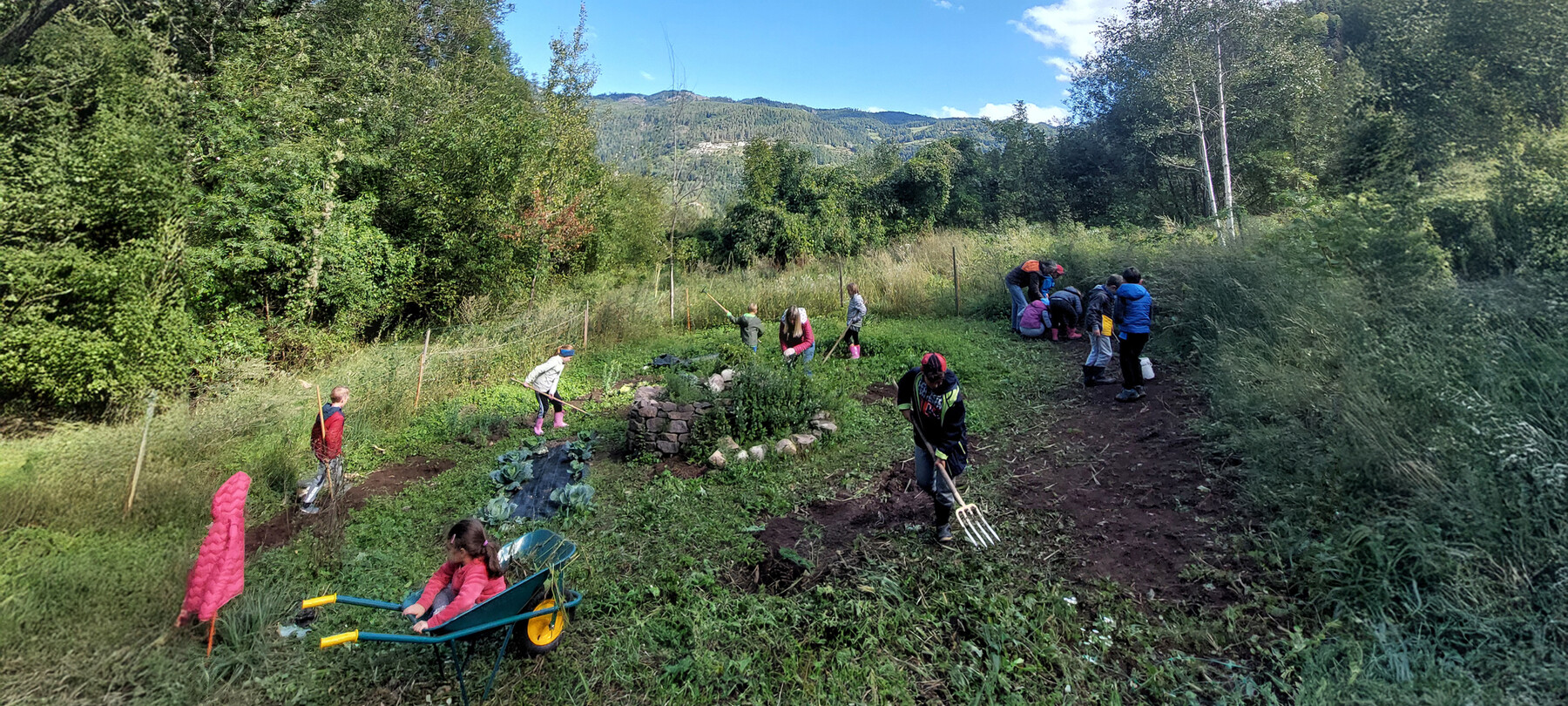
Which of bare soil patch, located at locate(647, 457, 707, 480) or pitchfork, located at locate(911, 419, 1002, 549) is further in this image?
bare soil patch, located at locate(647, 457, 707, 480)

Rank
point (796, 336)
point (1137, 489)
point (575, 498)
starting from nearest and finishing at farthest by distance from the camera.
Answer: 1. point (1137, 489)
2. point (575, 498)
3. point (796, 336)

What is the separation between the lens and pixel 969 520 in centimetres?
487

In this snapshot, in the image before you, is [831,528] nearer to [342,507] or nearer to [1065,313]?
[342,507]

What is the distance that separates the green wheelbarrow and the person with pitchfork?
2.64 metres

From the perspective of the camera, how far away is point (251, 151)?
1050 cm

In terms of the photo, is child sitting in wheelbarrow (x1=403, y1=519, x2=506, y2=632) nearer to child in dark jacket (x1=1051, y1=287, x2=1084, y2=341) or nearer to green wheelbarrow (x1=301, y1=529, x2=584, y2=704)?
green wheelbarrow (x1=301, y1=529, x2=584, y2=704)

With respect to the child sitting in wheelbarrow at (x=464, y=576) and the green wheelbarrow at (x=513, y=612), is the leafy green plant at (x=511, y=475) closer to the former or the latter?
the green wheelbarrow at (x=513, y=612)

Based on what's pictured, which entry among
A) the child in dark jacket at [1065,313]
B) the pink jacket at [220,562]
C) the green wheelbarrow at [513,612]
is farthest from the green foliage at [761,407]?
the child in dark jacket at [1065,313]

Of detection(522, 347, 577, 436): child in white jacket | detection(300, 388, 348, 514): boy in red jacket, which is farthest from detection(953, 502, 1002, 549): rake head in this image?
detection(300, 388, 348, 514): boy in red jacket

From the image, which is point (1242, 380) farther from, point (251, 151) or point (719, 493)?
point (251, 151)

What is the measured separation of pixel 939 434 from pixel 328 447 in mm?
5539

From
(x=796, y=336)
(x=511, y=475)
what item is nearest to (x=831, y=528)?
(x=511, y=475)

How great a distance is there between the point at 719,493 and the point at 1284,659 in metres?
4.20

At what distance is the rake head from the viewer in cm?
472
